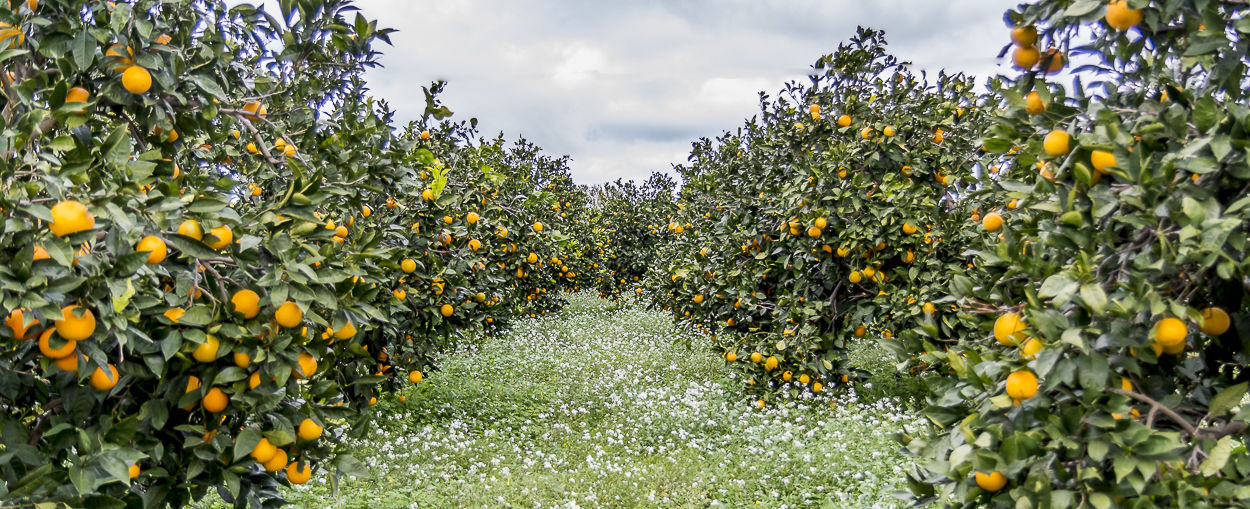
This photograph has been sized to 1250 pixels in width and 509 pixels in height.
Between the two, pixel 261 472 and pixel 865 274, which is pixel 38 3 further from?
pixel 865 274

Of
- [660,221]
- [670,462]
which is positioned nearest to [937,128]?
[670,462]

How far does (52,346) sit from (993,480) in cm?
221

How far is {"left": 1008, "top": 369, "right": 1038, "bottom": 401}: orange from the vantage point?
5.12 ft

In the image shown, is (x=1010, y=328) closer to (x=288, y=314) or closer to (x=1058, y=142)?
(x=1058, y=142)

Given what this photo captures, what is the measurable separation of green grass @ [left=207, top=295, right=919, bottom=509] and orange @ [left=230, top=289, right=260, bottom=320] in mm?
2600

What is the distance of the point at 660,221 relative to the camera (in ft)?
54.2

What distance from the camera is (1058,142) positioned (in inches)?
66.9

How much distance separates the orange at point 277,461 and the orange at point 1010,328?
2.00 m

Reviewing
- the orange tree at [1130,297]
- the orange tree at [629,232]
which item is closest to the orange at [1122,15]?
the orange tree at [1130,297]

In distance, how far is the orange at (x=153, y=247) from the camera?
1.55m

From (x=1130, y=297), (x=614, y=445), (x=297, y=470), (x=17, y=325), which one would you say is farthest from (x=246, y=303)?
(x=614, y=445)

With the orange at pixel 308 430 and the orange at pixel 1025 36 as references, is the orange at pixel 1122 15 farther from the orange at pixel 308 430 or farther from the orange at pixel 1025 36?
the orange at pixel 308 430

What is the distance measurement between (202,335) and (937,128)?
18.2ft

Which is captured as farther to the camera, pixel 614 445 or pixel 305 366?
pixel 614 445
